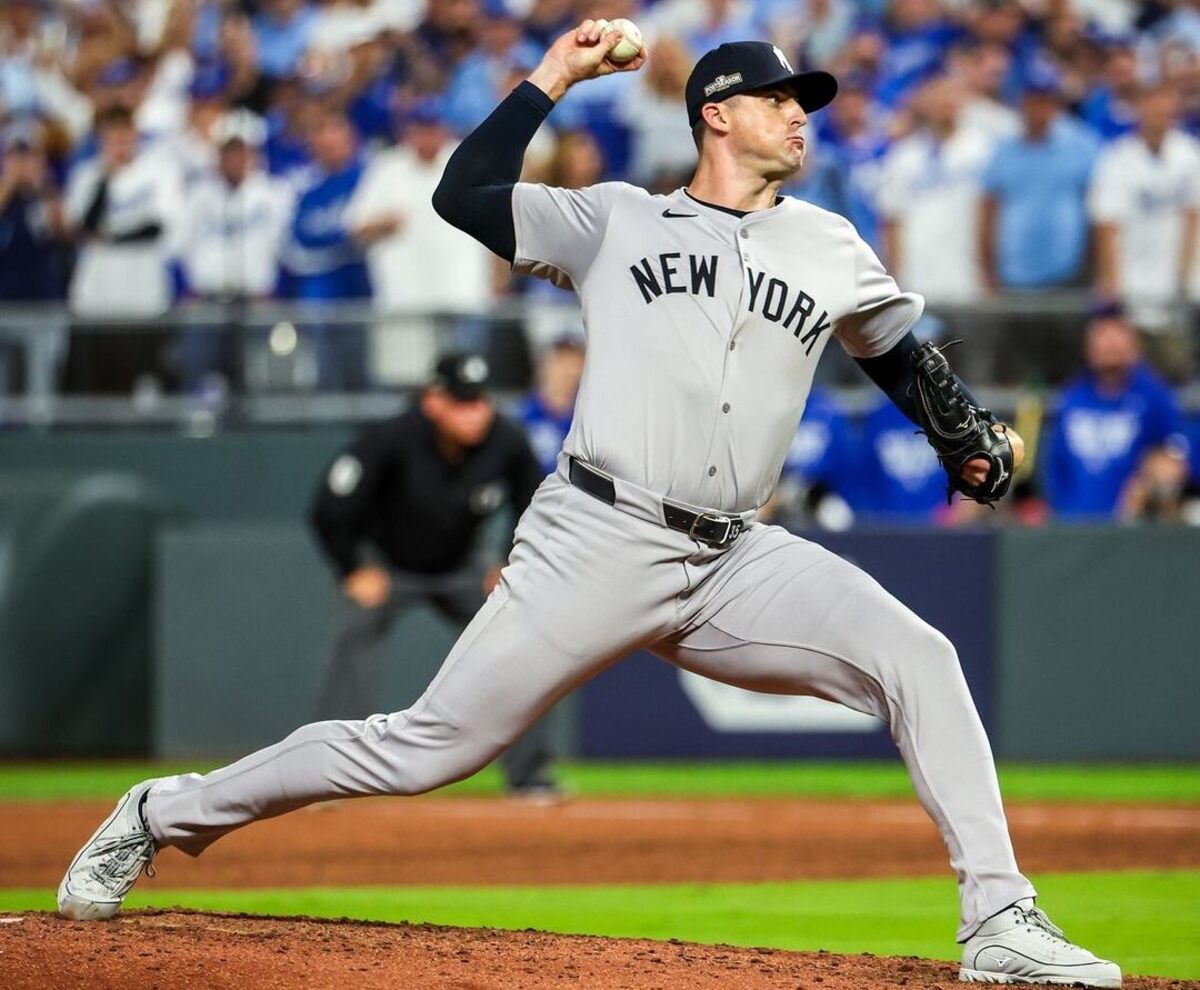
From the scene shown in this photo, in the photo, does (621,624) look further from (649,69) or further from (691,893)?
(649,69)

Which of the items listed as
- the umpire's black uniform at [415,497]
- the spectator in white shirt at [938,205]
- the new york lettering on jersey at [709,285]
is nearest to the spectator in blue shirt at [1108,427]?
the spectator in white shirt at [938,205]

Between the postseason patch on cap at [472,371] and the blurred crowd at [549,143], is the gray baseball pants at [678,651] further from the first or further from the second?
→ the blurred crowd at [549,143]

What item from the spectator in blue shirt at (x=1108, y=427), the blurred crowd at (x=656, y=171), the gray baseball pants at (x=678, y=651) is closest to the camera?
the gray baseball pants at (x=678, y=651)

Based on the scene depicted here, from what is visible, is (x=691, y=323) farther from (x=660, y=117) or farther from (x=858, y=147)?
(x=660, y=117)

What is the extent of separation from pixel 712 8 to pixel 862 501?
3825mm

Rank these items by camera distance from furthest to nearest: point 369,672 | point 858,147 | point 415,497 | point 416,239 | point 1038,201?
point 416,239, point 858,147, point 1038,201, point 415,497, point 369,672

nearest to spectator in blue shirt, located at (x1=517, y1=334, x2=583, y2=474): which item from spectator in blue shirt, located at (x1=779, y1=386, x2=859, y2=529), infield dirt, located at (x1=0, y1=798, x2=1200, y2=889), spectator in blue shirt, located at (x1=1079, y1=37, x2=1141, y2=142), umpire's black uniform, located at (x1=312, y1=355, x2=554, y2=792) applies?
spectator in blue shirt, located at (x1=779, y1=386, x2=859, y2=529)

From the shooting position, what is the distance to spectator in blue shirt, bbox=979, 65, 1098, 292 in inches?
485

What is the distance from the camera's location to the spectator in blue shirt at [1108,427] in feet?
37.4

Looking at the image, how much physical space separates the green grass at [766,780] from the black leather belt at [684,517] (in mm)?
5694

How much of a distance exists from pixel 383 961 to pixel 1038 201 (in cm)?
863

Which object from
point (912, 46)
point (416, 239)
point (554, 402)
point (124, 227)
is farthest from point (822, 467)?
point (124, 227)

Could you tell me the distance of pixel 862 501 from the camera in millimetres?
12266

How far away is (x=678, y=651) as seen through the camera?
16.5 feet
